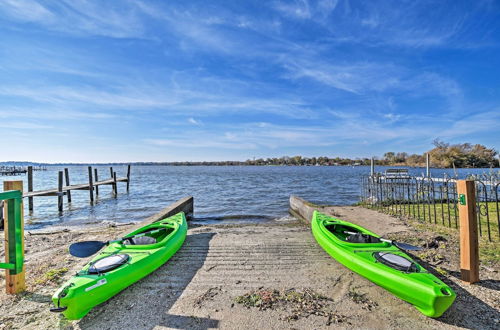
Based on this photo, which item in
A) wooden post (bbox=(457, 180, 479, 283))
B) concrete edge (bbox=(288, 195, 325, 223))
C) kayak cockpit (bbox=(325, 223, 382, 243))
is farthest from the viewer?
concrete edge (bbox=(288, 195, 325, 223))

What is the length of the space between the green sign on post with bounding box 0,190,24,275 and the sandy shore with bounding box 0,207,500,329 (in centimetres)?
44

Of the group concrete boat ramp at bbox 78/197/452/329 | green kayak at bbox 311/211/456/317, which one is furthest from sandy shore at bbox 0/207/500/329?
green kayak at bbox 311/211/456/317

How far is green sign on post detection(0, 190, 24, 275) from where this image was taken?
353 cm

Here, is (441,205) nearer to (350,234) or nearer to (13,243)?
(350,234)

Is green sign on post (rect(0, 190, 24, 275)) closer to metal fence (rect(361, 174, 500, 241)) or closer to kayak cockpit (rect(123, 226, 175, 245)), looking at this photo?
kayak cockpit (rect(123, 226, 175, 245))

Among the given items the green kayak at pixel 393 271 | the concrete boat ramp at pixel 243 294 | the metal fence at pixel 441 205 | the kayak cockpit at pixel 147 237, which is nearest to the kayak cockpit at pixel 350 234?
the green kayak at pixel 393 271

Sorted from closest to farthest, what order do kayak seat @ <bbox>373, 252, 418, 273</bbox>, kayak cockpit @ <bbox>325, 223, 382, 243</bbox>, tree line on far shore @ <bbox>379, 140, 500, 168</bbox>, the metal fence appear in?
kayak seat @ <bbox>373, 252, 418, 273</bbox>, kayak cockpit @ <bbox>325, 223, 382, 243</bbox>, the metal fence, tree line on far shore @ <bbox>379, 140, 500, 168</bbox>

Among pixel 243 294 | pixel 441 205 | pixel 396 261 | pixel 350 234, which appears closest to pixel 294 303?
pixel 243 294

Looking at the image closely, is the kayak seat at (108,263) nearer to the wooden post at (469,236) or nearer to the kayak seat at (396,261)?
the kayak seat at (396,261)

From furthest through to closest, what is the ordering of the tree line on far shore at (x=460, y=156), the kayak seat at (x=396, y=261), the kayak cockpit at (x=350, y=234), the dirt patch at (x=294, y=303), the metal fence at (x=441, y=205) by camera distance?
the tree line on far shore at (x=460, y=156) < the metal fence at (x=441, y=205) < the kayak cockpit at (x=350, y=234) < the kayak seat at (x=396, y=261) < the dirt patch at (x=294, y=303)

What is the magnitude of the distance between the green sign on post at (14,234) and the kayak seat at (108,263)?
3.43ft

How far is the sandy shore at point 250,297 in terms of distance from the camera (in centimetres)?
297

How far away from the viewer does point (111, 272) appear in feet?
11.5

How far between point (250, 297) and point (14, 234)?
11.2ft
